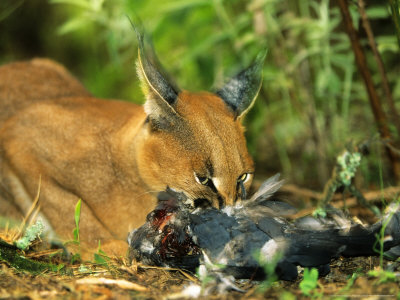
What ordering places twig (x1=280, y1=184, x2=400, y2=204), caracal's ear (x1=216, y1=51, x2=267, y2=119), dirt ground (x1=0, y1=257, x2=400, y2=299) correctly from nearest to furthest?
dirt ground (x1=0, y1=257, x2=400, y2=299), caracal's ear (x1=216, y1=51, x2=267, y2=119), twig (x1=280, y1=184, x2=400, y2=204)

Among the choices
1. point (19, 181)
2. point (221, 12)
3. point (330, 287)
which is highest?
point (221, 12)

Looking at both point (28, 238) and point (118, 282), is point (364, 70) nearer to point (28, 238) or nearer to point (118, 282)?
point (118, 282)

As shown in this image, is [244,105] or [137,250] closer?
[137,250]

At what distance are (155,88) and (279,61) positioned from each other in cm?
278

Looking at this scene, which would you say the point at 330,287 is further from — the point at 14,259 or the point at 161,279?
the point at 14,259

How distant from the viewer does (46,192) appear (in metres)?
5.01

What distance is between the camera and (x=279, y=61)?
652 centimetres

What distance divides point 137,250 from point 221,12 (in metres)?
3.40

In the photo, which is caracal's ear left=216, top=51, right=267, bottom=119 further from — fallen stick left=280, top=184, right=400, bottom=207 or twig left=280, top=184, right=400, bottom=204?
fallen stick left=280, top=184, right=400, bottom=207

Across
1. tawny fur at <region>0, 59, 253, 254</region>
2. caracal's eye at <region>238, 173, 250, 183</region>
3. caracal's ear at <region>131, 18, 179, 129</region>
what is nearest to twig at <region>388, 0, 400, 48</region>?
tawny fur at <region>0, 59, 253, 254</region>

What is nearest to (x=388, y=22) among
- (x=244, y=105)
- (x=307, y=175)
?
(x=307, y=175)

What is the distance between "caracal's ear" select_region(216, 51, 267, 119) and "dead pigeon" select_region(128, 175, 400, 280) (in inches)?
37.6

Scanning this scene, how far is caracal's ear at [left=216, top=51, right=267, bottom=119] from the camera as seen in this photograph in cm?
462

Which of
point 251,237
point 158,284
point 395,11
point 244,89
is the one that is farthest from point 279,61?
point 158,284
